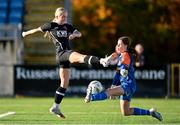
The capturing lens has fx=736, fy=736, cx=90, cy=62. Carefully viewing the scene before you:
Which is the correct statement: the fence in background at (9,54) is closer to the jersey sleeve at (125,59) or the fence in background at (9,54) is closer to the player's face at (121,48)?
the player's face at (121,48)

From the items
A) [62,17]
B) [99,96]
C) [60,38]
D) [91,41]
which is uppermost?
[91,41]

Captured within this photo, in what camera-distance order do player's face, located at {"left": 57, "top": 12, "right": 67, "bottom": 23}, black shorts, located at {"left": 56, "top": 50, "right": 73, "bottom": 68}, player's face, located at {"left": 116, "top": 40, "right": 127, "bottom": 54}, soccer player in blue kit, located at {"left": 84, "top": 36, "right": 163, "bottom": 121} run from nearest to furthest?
soccer player in blue kit, located at {"left": 84, "top": 36, "right": 163, "bottom": 121} → player's face, located at {"left": 116, "top": 40, "right": 127, "bottom": 54} → black shorts, located at {"left": 56, "top": 50, "right": 73, "bottom": 68} → player's face, located at {"left": 57, "top": 12, "right": 67, "bottom": 23}

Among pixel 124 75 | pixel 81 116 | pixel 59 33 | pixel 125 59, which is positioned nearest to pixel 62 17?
pixel 59 33

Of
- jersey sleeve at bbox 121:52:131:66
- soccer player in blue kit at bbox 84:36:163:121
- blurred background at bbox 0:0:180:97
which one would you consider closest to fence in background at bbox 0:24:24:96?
blurred background at bbox 0:0:180:97

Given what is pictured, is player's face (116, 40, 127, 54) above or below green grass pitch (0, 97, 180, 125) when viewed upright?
above

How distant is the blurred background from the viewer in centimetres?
2603

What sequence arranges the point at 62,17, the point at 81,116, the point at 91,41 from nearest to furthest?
1. the point at 62,17
2. the point at 81,116
3. the point at 91,41

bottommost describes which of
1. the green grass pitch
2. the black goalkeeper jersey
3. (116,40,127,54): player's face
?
the green grass pitch

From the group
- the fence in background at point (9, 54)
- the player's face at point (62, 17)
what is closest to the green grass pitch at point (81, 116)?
the player's face at point (62, 17)

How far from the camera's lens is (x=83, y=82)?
2600cm

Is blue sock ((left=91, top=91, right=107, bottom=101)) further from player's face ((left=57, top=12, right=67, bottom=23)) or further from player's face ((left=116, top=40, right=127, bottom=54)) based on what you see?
player's face ((left=57, top=12, right=67, bottom=23))

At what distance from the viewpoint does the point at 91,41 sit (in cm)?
4275

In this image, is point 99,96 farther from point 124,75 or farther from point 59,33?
point 59,33

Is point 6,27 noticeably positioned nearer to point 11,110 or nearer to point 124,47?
point 11,110
